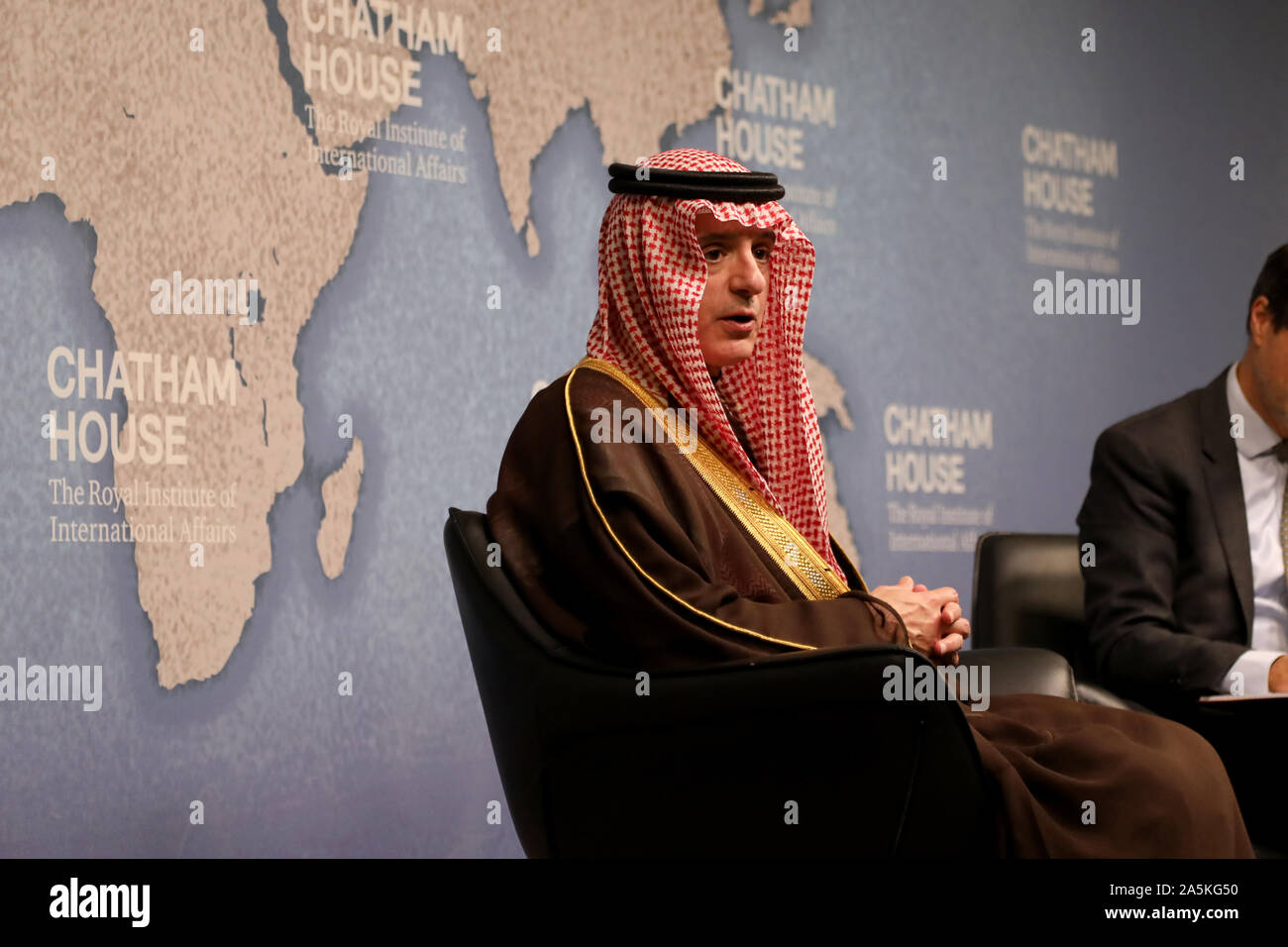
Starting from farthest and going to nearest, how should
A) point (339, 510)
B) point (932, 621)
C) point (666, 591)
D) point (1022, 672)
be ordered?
point (339, 510) → point (1022, 672) → point (932, 621) → point (666, 591)

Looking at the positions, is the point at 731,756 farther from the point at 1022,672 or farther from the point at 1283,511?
the point at 1283,511

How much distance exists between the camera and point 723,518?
2.12 metres

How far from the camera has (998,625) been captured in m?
2.92

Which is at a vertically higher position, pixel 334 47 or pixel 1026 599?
pixel 334 47

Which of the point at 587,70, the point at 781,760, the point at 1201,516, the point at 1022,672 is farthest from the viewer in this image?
the point at 587,70

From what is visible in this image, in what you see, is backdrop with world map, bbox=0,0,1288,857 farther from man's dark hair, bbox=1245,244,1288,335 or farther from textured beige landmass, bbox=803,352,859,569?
man's dark hair, bbox=1245,244,1288,335

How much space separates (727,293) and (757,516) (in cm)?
40

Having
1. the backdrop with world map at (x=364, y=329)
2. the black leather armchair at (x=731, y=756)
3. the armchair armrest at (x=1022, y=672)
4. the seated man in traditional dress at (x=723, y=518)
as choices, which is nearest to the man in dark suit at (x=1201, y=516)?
the armchair armrest at (x=1022, y=672)

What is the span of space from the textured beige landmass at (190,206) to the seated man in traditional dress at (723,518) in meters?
1.07

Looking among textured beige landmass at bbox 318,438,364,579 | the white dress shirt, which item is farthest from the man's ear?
textured beige landmass at bbox 318,438,364,579

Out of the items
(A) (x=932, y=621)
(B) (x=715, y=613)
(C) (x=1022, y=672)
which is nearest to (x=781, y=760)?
(B) (x=715, y=613)

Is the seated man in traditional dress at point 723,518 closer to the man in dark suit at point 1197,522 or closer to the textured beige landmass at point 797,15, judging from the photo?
the man in dark suit at point 1197,522

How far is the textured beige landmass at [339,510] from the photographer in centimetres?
312
